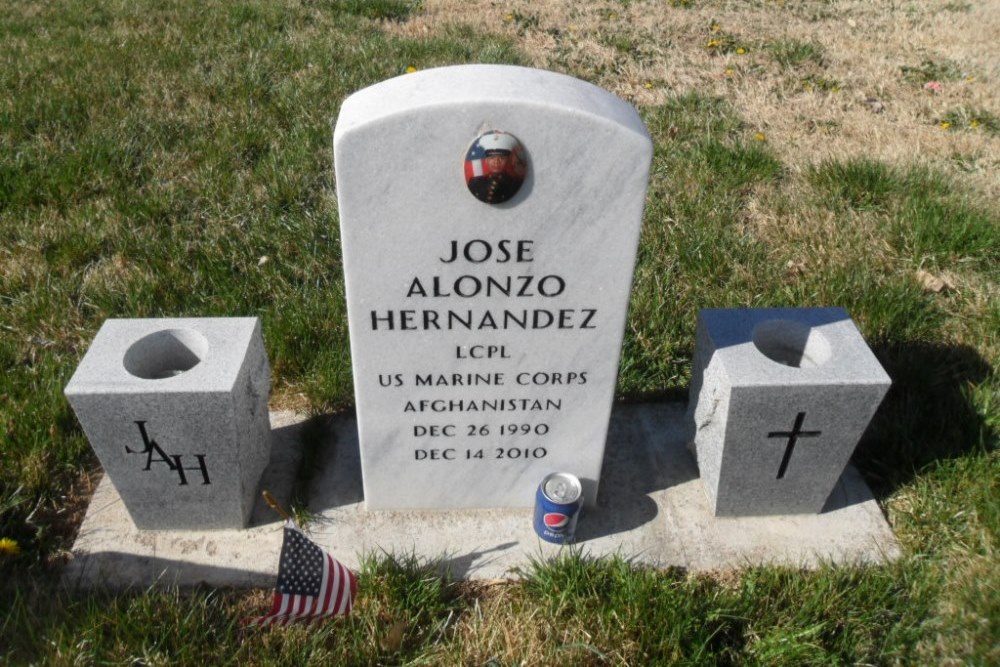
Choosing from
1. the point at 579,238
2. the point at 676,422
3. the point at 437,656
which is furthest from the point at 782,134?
the point at 437,656

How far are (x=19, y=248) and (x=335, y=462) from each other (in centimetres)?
229

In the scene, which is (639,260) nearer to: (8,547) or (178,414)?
(178,414)

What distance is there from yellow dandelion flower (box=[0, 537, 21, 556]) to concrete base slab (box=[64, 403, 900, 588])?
17 cm

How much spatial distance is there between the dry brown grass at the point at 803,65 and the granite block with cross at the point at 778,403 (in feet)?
8.16

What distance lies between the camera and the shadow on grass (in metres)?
2.96

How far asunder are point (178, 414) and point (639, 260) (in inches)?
99.1

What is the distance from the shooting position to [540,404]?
8.50ft

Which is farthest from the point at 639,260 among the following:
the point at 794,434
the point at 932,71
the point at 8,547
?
the point at 932,71

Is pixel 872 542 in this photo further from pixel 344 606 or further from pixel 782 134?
pixel 782 134

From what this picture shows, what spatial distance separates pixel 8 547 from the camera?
2545 millimetres

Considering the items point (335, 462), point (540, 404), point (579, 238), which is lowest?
point (335, 462)

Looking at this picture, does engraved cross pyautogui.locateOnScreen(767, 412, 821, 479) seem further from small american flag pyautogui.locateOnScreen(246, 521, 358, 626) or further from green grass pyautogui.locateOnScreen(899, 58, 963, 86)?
green grass pyautogui.locateOnScreen(899, 58, 963, 86)

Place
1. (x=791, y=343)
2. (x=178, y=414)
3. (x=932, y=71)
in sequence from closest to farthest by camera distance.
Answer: (x=178, y=414) → (x=791, y=343) → (x=932, y=71)

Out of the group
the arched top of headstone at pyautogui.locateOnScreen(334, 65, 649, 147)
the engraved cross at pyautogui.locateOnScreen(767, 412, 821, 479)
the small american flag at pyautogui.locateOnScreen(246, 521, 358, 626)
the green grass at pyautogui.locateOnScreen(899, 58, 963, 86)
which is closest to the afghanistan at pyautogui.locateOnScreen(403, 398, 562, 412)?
the small american flag at pyautogui.locateOnScreen(246, 521, 358, 626)
